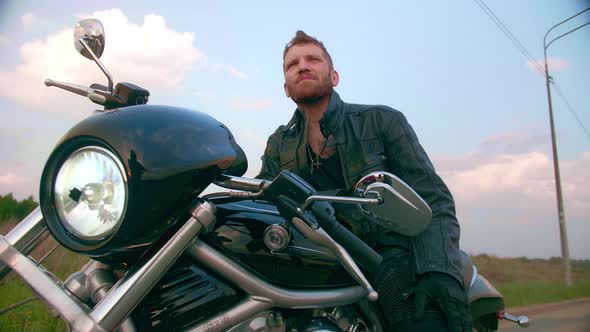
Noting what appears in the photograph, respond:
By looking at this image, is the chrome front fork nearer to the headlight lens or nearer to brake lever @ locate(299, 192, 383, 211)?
the headlight lens

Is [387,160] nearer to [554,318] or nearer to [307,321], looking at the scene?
[307,321]

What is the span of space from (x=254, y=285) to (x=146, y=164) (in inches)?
17.8

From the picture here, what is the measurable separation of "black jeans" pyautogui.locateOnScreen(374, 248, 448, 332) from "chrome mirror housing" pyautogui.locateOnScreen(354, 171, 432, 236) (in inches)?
12.6

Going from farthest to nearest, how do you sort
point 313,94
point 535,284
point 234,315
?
point 535,284
point 313,94
point 234,315

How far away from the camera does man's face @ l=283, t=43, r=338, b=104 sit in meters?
2.46

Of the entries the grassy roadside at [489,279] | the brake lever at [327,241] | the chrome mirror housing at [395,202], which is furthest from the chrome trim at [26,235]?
the chrome mirror housing at [395,202]

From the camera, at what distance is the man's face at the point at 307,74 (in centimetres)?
246

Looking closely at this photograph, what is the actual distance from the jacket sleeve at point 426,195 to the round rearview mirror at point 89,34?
3.98 ft

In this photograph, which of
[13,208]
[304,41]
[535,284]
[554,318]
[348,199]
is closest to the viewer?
[348,199]

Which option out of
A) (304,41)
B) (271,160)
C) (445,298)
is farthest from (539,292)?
(445,298)

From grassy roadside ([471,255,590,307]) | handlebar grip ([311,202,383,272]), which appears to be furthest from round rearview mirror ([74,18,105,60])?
grassy roadside ([471,255,590,307])

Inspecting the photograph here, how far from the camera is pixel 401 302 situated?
1519 millimetres

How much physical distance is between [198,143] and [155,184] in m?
0.16

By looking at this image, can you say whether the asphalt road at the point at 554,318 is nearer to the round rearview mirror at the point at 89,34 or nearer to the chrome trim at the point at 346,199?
the chrome trim at the point at 346,199
